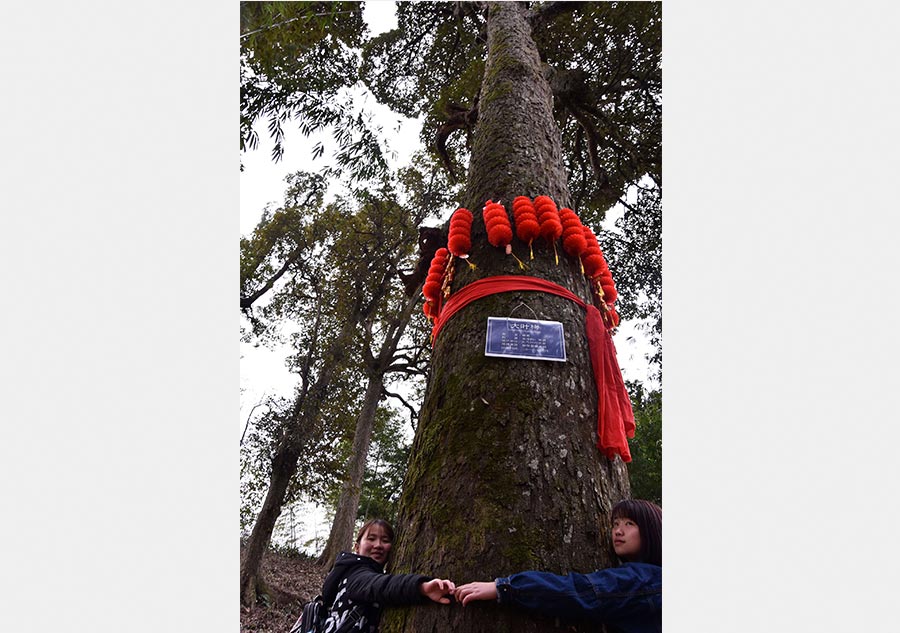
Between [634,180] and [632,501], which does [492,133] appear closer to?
[632,501]

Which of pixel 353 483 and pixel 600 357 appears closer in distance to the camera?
pixel 600 357

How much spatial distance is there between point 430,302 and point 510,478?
1223 millimetres

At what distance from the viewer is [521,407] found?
5.59 feet

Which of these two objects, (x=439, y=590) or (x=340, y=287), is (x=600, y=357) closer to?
(x=439, y=590)

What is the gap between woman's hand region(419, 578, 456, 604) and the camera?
1.33 metres

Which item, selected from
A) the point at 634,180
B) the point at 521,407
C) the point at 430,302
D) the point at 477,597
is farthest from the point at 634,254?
the point at 477,597

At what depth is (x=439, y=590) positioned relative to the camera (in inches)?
52.4

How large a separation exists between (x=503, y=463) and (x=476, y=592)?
0.39 m

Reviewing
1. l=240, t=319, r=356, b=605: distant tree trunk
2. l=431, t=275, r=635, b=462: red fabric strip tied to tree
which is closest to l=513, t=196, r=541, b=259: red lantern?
l=431, t=275, r=635, b=462: red fabric strip tied to tree

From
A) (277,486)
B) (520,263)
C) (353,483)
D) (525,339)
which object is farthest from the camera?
(353,483)

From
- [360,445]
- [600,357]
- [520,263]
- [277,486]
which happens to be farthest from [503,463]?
[360,445]

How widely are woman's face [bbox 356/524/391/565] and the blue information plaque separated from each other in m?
0.84

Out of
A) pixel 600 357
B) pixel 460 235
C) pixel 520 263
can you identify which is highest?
pixel 460 235

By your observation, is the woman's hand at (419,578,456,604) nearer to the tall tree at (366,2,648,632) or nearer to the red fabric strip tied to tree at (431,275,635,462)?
the tall tree at (366,2,648,632)
